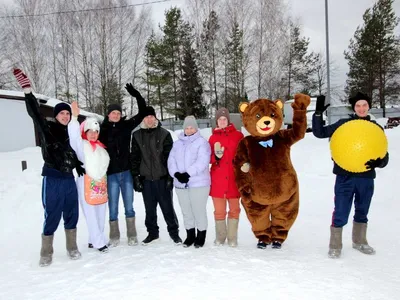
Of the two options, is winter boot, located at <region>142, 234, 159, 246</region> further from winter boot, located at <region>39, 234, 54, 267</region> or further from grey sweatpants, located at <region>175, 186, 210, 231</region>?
winter boot, located at <region>39, 234, 54, 267</region>

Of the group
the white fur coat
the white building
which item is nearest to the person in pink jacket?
the white fur coat

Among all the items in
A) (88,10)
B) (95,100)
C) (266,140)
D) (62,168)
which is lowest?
(62,168)

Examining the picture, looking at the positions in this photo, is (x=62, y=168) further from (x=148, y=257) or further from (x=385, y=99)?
(x=385, y=99)

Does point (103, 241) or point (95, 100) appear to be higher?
point (95, 100)

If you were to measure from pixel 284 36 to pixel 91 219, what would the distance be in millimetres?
22898

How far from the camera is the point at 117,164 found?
449cm

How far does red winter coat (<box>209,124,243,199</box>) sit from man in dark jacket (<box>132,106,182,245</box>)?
0.59 m

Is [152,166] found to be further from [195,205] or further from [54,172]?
[54,172]

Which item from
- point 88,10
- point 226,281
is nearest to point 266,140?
point 226,281

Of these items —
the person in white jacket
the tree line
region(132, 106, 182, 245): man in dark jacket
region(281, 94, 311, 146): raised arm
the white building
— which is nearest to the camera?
region(281, 94, 311, 146): raised arm

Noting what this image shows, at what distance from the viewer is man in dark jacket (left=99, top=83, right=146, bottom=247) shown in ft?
14.8

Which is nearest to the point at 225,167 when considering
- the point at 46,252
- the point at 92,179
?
the point at 92,179

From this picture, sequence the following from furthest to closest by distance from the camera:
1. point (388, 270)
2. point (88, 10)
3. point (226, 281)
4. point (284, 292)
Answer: point (88, 10) → point (388, 270) → point (226, 281) → point (284, 292)

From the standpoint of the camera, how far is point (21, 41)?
23.1 metres
